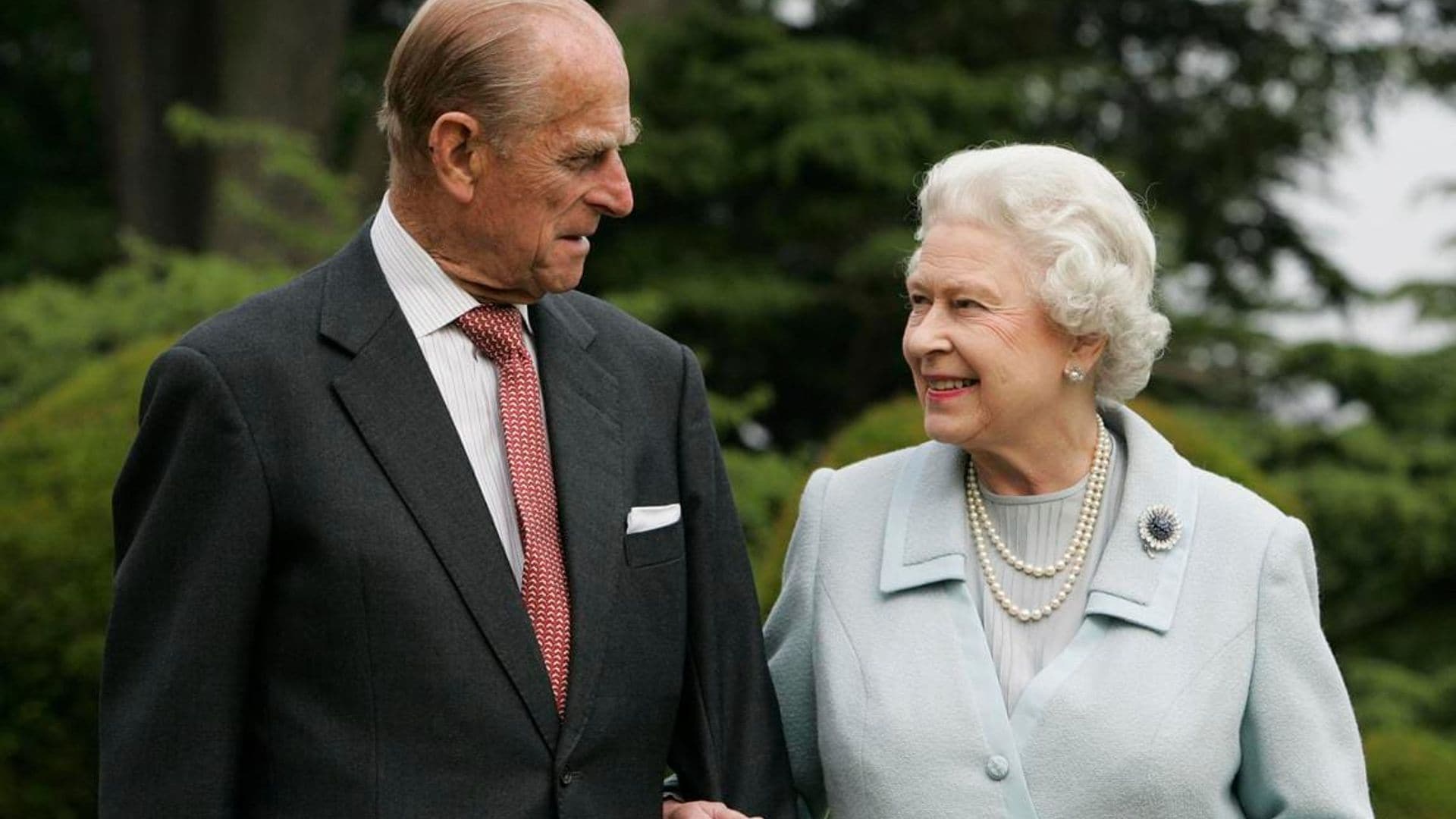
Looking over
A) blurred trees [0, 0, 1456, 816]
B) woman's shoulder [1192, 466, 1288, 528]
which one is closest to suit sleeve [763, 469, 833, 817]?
woman's shoulder [1192, 466, 1288, 528]

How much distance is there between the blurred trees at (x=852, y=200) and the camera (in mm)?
9422

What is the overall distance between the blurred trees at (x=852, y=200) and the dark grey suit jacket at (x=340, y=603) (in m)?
4.50

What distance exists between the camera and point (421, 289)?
3.04m

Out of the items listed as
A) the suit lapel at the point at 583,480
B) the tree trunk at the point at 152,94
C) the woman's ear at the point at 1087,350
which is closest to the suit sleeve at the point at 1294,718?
the woman's ear at the point at 1087,350

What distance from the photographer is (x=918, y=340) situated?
3.22m

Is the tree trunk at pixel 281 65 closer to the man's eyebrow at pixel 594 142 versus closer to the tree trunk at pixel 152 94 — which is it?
the tree trunk at pixel 152 94

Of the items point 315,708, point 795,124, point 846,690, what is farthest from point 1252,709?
point 795,124

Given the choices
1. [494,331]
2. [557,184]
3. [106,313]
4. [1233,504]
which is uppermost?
[557,184]

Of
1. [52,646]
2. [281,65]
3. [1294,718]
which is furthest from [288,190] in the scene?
[1294,718]

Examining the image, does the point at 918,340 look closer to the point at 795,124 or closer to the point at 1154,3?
the point at 795,124

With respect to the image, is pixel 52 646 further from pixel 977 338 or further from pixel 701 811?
pixel 977 338

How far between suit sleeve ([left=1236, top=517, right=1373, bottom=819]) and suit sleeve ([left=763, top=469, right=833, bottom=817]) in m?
0.70

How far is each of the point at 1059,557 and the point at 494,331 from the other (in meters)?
0.98

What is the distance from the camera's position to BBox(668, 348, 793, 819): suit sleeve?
3.23 m
